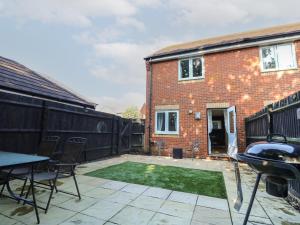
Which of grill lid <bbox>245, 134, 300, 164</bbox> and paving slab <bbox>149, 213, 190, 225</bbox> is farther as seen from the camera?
paving slab <bbox>149, 213, 190, 225</bbox>

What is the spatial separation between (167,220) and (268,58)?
28.5ft

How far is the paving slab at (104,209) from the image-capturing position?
8.96ft

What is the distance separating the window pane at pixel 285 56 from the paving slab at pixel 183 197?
24.6ft

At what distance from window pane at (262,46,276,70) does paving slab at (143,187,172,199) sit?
755 centimetres

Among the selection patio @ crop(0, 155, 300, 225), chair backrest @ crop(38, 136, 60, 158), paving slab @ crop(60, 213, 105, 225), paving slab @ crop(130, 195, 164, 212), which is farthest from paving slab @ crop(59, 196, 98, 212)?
chair backrest @ crop(38, 136, 60, 158)

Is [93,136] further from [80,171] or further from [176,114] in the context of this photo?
[176,114]

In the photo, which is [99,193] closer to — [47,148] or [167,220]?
[47,148]

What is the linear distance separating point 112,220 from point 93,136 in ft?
16.5

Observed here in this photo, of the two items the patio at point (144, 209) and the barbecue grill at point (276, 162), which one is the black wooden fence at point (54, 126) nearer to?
the patio at point (144, 209)

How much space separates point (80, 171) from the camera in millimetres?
5492

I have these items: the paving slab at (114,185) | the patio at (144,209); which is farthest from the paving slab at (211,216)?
the paving slab at (114,185)

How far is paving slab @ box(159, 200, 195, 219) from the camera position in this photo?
9.36 ft

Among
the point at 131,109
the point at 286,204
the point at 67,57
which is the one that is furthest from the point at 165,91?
the point at 67,57

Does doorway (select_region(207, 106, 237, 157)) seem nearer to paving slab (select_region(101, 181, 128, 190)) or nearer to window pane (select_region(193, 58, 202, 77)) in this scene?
window pane (select_region(193, 58, 202, 77))
